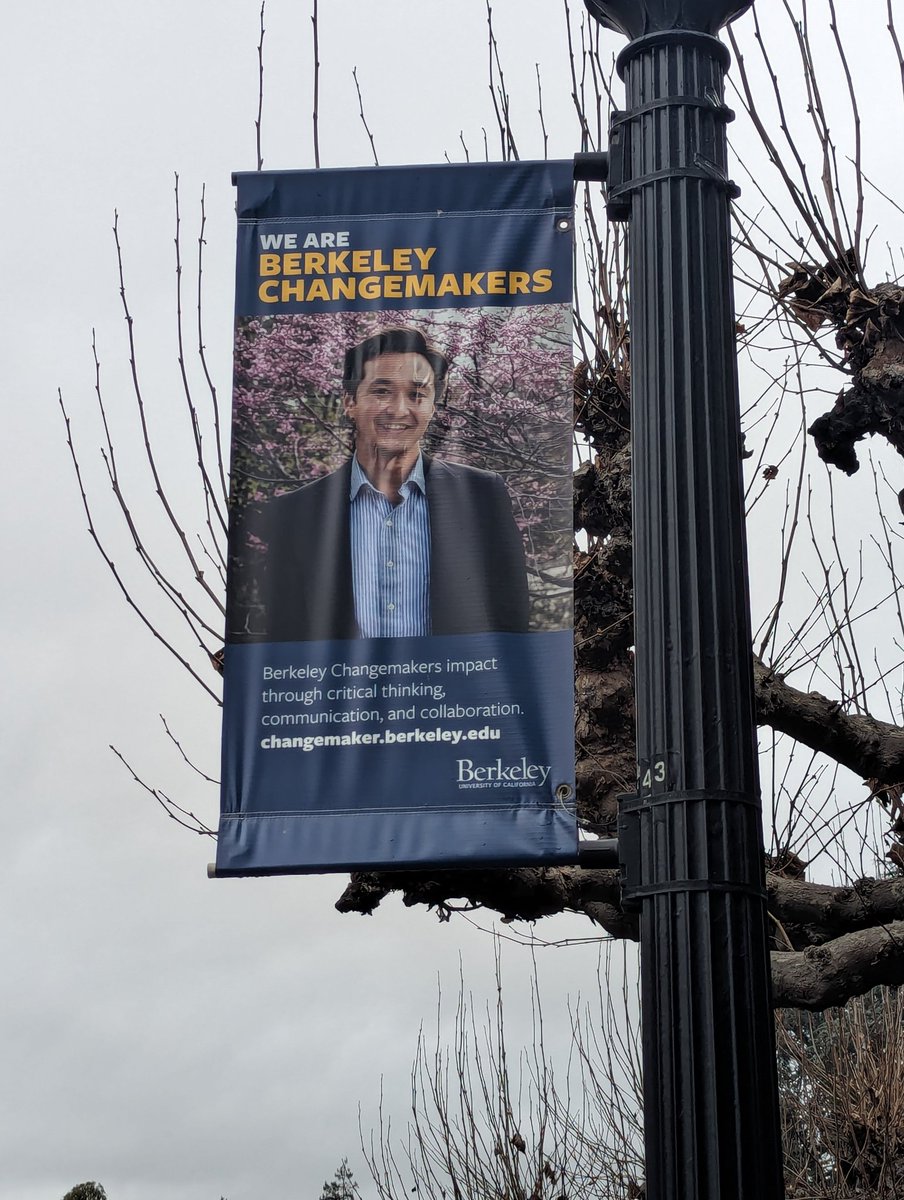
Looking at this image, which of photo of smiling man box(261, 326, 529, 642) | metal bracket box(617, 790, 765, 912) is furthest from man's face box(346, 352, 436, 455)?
metal bracket box(617, 790, 765, 912)

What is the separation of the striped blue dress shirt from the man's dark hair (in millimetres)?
261

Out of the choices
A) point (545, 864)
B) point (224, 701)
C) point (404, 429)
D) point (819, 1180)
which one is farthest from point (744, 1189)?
point (819, 1180)

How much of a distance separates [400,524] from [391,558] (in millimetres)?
127

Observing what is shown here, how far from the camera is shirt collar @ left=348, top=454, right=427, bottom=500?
167 inches

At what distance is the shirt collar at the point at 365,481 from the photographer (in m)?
4.23

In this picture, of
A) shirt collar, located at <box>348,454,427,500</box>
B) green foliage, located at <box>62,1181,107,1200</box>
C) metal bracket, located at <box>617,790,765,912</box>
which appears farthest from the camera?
green foliage, located at <box>62,1181,107,1200</box>

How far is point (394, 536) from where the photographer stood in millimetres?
4191

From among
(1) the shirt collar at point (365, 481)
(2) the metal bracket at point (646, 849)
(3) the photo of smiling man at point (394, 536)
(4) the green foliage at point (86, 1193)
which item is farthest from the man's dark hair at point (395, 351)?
(4) the green foliage at point (86, 1193)

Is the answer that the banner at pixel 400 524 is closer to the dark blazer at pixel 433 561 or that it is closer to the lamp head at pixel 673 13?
the dark blazer at pixel 433 561

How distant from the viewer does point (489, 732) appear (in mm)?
3900

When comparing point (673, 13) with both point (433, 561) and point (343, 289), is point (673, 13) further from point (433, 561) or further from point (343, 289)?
point (433, 561)

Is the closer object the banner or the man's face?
the banner

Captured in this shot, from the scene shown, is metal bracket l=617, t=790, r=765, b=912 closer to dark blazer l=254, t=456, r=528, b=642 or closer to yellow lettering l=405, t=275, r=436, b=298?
dark blazer l=254, t=456, r=528, b=642

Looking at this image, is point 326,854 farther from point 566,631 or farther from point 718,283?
point 718,283
